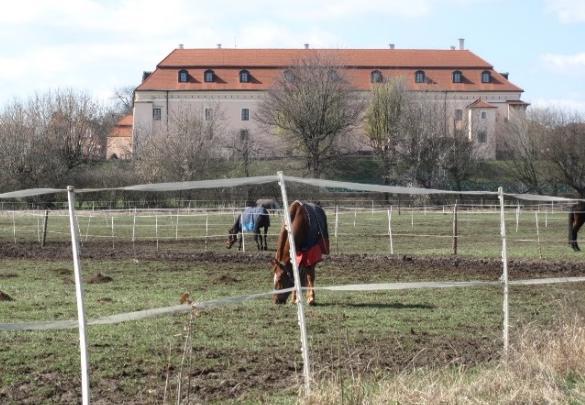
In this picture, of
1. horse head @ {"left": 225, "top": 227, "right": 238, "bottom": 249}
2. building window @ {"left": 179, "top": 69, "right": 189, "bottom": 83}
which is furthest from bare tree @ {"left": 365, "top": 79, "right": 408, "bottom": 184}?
horse head @ {"left": 225, "top": 227, "right": 238, "bottom": 249}

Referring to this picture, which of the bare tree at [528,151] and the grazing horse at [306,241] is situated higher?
the bare tree at [528,151]

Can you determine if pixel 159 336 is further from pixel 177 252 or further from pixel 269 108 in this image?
pixel 269 108

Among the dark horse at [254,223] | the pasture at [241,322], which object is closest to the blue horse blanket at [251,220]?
the dark horse at [254,223]

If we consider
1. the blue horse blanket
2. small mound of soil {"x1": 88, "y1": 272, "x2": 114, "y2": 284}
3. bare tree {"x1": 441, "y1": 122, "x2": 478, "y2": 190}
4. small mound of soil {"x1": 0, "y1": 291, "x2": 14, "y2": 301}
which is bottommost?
small mound of soil {"x1": 88, "y1": 272, "x2": 114, "y2": 284}

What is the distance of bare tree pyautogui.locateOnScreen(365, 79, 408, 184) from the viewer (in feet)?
239

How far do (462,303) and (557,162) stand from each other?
58472mm

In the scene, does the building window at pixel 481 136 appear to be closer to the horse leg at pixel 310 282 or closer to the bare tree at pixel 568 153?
the bare tree at pixel 568 153

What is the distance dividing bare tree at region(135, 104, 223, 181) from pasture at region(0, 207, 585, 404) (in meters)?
39.0

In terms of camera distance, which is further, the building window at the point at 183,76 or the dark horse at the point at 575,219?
the building window at the point at 183,76

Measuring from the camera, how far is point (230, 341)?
31.5 feet

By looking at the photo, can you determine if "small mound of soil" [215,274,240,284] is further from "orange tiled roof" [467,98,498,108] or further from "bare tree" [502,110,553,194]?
"orange tiled roof" [467,98,498,108]

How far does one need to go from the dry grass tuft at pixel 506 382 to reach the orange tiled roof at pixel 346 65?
78316mm

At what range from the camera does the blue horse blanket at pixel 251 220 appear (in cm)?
2541

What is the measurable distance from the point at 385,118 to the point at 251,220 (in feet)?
164
